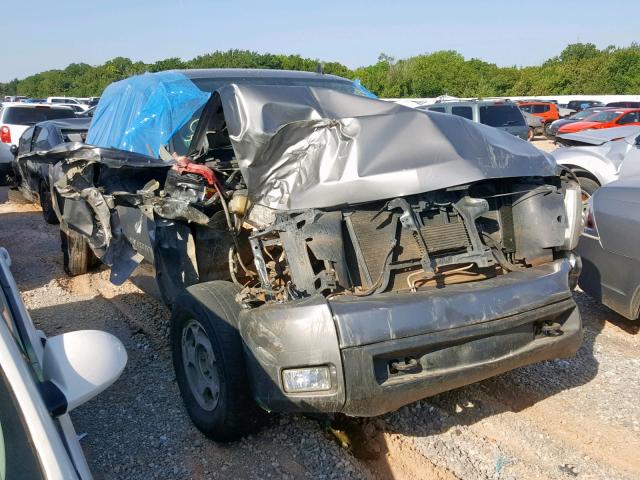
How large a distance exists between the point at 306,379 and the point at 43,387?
4.15 ft

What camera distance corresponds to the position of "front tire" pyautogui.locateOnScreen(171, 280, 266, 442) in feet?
10.3

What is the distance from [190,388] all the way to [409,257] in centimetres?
149

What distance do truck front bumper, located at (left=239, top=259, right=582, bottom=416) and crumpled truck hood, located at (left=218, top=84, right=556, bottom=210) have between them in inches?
25.2

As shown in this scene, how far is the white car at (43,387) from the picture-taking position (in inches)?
61.9

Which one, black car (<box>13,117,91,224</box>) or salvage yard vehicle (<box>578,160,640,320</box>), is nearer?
salvage yard vehicle (<box>578,160,640,320</box>)

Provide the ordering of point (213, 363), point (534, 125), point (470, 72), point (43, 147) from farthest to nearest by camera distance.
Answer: point (470, 72) → point (534, 125) → point (43, 147) → point (213, 363)

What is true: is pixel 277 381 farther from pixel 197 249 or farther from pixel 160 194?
pixel 160 194

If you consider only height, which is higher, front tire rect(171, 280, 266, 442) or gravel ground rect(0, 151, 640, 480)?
front tire rect(171, 280, 266, 442)

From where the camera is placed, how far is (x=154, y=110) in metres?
5.48

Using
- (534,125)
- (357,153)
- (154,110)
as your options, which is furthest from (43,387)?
(534,125)

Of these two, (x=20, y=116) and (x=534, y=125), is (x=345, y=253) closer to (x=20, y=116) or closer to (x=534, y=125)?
(x=20, y=116)

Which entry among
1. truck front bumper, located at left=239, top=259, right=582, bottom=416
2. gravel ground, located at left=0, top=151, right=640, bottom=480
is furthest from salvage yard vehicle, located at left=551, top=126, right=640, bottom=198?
truck front bumper, located at left=239, top=259, right=582, bottom=416

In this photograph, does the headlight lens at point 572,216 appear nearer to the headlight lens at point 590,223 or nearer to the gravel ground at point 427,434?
the gravel ground at point 427,434

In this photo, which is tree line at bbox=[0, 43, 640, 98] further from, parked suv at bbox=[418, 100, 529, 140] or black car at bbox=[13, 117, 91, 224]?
black car at bbox=[13, 117, 91, 224]
